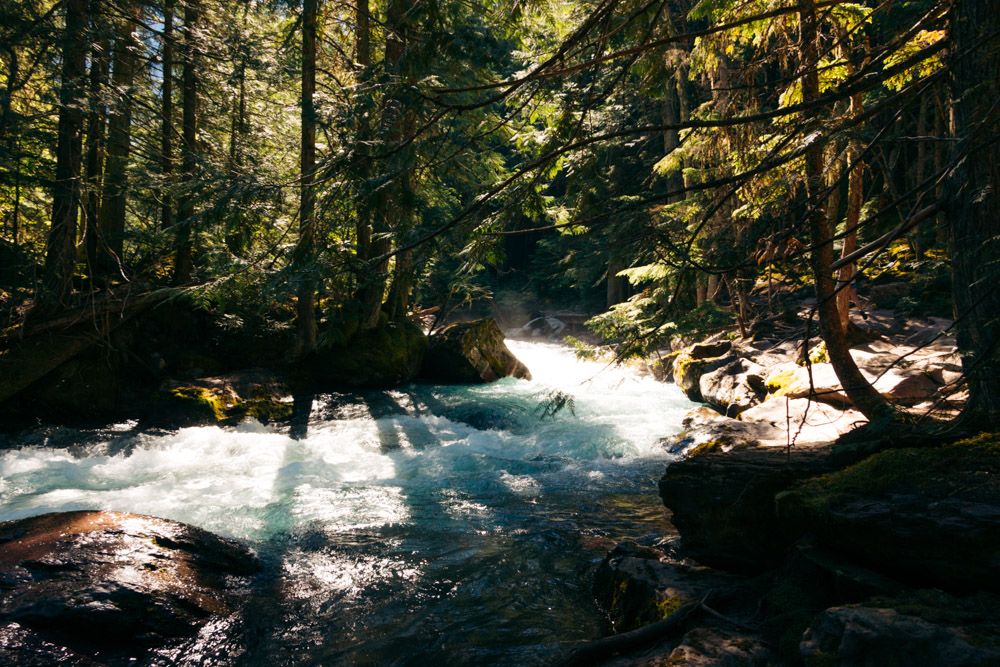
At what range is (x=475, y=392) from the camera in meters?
12.8

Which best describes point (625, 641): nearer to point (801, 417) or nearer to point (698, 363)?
point (801, 417)

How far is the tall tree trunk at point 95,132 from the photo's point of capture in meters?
8.87

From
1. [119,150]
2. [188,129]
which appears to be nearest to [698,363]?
[188,129]

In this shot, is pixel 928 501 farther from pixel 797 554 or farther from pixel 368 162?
pixel 368 162

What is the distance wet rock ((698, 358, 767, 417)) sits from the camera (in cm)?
973

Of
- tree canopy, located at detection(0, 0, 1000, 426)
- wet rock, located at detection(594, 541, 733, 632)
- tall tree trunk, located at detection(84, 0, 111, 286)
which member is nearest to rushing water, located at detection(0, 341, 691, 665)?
wet rock, located at detection(594, 541, 733, 632)

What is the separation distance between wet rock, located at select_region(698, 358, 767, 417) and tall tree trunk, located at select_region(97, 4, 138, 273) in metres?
11.9

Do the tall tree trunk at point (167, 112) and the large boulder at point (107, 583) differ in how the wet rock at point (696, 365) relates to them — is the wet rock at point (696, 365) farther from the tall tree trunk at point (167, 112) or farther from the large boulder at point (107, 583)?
the tall tree trunk at point (167, 112)

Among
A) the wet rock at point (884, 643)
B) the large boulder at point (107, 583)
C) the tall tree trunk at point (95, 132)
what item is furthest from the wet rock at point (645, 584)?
the tall tree trunk at point (95, 132)

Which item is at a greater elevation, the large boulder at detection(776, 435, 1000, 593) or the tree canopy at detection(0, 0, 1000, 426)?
the tree canopy at detection(0, 0, 1000, 426)

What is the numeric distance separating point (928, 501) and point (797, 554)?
0.81 metres

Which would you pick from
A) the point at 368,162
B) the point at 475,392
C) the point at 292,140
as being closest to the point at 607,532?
the point at 368,162

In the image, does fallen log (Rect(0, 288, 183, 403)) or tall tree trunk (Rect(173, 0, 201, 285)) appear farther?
tall tree trunk (Rect(173, 0, 201, 285))

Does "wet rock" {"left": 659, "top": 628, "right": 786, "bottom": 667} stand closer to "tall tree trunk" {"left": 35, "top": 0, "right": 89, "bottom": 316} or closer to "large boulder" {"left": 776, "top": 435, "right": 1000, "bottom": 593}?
"large boulder" {"left": 776, "top": 435, "right": 1000, "bottom": 593}
